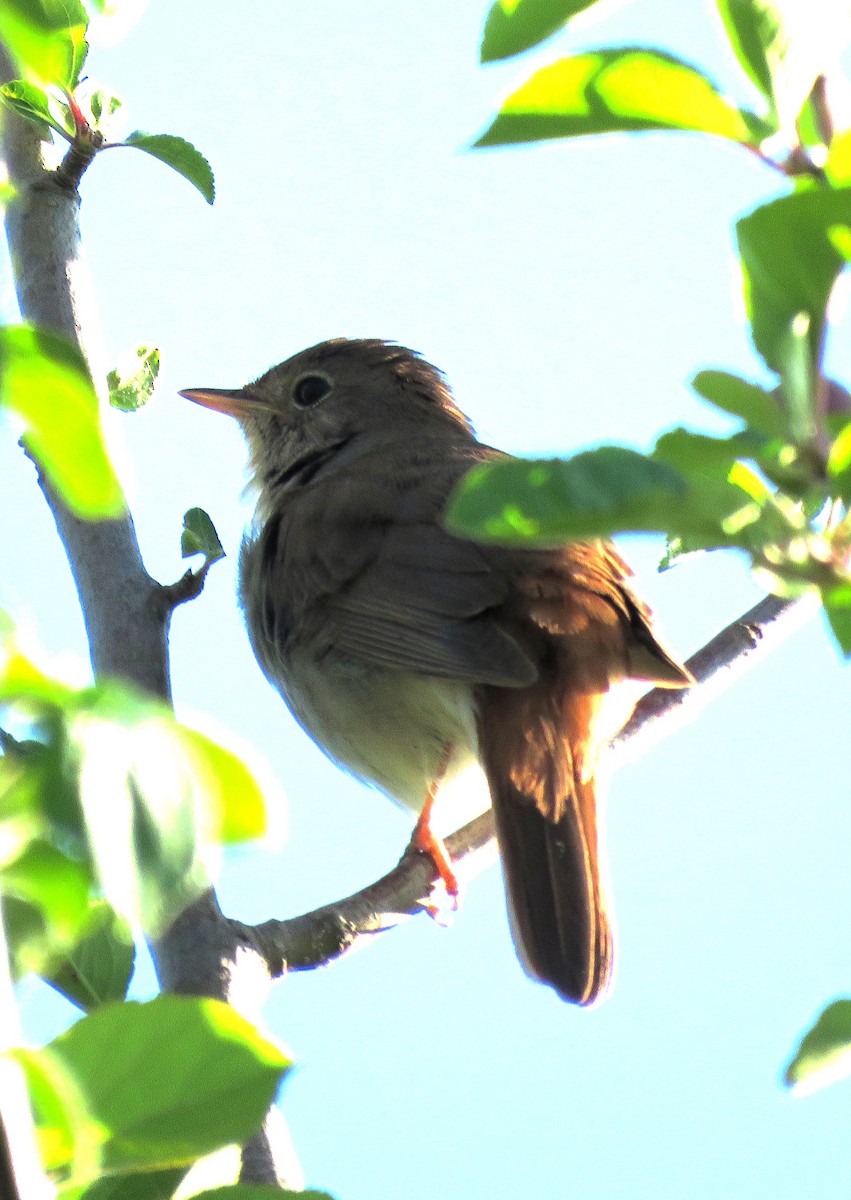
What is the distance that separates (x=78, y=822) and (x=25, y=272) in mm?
2546

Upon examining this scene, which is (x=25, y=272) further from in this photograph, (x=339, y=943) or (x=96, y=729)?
(x=96, y=729)

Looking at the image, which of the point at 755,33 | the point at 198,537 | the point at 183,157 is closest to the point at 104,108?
the point at 183,157

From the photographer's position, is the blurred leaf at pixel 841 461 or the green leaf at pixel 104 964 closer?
the blurred leaf at pixel 841 461

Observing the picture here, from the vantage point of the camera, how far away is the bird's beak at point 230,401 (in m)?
5.76

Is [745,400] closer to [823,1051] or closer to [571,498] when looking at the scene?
[571,498]

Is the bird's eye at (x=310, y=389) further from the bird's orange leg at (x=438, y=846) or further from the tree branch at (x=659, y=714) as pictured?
the tree branch at (x=659, y=714)

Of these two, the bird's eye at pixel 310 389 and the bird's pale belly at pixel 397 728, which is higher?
the bird's eye at pixel 310 389

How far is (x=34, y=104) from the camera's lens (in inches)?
103

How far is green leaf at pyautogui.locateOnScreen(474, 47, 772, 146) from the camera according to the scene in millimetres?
1047

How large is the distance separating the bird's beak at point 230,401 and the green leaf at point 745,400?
15.8ft

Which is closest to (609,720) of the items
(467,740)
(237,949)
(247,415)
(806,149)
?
(467,740)

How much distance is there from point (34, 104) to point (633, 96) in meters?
1.85

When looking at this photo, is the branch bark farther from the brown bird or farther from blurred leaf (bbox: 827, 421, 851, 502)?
blurred leaf (bbox: 827, 421, 851, 502)

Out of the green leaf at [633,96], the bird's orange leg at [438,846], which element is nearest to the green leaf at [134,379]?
the bird's orange leg at [438,846]
